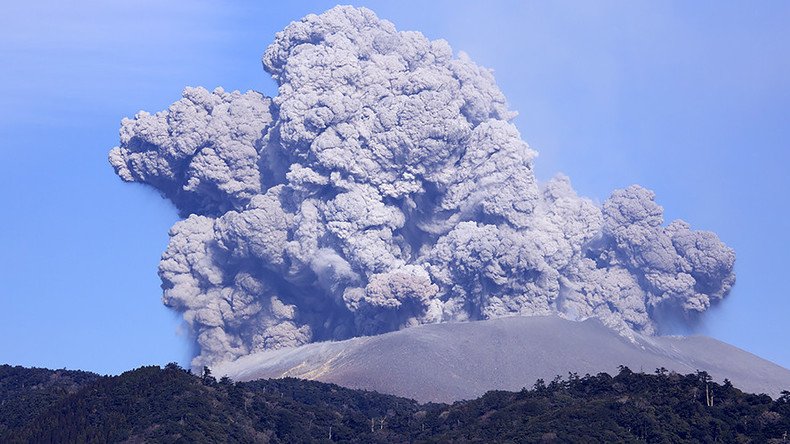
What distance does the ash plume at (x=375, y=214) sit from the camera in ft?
553

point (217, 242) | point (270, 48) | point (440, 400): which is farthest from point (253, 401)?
point (270, 48)

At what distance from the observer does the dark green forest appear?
97938mm

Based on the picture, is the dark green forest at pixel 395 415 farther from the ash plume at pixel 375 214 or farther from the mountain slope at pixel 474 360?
the ash plume at pixel 375 214

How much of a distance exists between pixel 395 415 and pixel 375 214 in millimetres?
45935

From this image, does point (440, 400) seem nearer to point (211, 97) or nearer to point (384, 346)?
point (384, 346)

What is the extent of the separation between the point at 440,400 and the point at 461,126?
109 ft

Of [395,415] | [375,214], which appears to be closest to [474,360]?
[375,214]

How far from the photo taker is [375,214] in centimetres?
16850

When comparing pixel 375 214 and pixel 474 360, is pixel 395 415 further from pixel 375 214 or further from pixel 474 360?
pixel 375 214

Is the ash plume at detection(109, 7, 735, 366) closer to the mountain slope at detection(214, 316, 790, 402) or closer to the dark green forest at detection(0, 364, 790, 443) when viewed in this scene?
the mountain slope at detection(214, 316, 790, 402)

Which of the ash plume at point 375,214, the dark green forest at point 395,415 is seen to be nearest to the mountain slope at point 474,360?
the ash plume at point 375,214

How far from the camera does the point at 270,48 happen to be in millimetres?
181125

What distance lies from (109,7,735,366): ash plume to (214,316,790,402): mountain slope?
433cm

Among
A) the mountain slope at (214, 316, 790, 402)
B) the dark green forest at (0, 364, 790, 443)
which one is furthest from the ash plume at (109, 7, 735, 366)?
the dark green forest at (0, 364, 790, 443)
